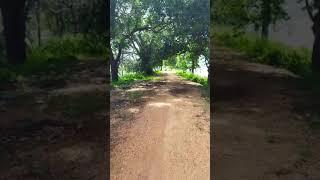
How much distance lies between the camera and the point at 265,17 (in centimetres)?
323

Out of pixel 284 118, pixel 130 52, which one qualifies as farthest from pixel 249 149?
pixel 130 52

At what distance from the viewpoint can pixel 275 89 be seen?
10.4 ft

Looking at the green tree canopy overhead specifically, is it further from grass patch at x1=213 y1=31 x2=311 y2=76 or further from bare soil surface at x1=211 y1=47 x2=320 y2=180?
bare soil surface at x1=211 y1=47 x2=320 y2=180

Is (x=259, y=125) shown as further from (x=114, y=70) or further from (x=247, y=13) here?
(x=114, y=70)

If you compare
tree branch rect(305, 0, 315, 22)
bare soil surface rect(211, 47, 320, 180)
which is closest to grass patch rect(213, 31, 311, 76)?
bare soil surface rect(211, 47, 320, 180)

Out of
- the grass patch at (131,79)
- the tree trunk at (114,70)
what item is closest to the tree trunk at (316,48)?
the grass patch at (131,79)

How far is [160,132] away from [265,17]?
4.63 ft

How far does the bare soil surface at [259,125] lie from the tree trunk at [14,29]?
169cm

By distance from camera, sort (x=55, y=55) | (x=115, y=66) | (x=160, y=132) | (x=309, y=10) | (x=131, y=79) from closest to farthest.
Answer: (x=309, y=10), (x=55, y=55), (x=160, y=132), (x=115, y=66), (x=131, y=79)

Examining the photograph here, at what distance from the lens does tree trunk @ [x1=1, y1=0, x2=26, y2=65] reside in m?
3.25

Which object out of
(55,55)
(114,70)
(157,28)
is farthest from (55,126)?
(157,28)

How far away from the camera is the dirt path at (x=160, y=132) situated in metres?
3.44

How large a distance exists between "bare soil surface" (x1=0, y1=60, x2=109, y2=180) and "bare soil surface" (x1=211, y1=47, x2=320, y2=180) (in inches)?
40.9

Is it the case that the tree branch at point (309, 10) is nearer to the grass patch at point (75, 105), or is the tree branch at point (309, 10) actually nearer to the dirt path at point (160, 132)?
the dirt path at point (160, 132)
